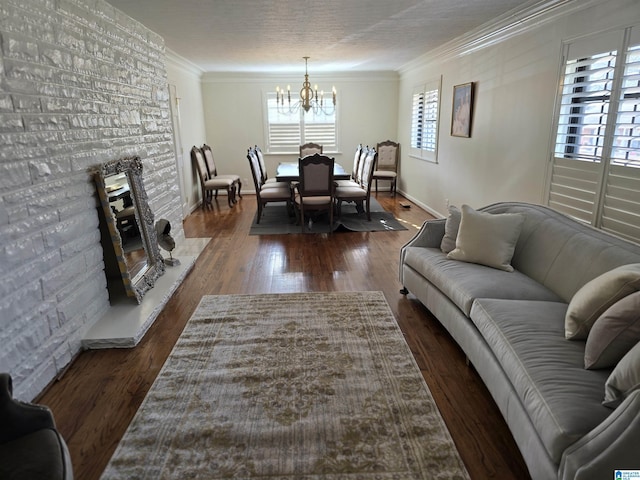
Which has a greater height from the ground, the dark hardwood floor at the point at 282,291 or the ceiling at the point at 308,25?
the ceiling at the point at 308,25

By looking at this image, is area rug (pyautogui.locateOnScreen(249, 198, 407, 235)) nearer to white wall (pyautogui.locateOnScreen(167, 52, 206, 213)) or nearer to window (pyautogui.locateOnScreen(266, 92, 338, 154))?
white wall (pyautogui.locateOnScreen(167, 52, 206, 213))

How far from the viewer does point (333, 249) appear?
470 centimetres

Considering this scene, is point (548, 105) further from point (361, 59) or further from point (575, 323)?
point (361, 59)

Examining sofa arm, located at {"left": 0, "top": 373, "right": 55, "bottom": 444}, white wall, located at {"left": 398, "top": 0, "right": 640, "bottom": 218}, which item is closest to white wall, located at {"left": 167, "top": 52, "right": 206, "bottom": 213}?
white wall, located at {"left": 398, "top": 0, "right": 640, "bottom": 218}

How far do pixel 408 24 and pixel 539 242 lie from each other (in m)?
2.68

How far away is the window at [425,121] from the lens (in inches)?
245

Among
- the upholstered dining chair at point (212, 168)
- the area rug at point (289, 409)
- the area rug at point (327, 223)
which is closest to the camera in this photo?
the area rug at point (289, 409)

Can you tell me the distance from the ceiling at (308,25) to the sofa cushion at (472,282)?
85.2 inches

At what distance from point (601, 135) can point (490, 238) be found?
1.05m

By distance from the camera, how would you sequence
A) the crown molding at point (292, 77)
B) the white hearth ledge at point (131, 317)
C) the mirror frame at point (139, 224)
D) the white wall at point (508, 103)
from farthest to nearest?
the crown molding at point (292, 77) < the white wall at point (508, 103) < the mirror frame at point (139, 224) < the white hearth ledge at point (131, 317)

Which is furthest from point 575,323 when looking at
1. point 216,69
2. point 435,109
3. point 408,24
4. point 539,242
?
point 216,69

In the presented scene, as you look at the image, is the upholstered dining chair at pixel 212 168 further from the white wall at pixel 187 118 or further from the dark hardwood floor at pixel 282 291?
the dark hardwood floor at pixel 282 291

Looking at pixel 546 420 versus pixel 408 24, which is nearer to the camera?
pixel 546 420

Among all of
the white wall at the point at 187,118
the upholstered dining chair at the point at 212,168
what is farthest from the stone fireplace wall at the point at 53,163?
the upholstered dining chair at the point at 212,168
